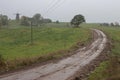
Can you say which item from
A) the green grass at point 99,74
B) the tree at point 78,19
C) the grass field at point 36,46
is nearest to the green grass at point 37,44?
the grass field at point 36,46

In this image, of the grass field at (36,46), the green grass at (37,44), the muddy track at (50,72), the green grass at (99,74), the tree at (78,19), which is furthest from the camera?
the tree at (78,19)

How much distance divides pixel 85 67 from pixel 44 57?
668 cm

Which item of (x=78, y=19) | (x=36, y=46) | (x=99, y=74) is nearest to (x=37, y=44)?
(x=36, y=46)

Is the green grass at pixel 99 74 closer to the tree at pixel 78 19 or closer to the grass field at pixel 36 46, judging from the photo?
the grass field at pixel 36 46

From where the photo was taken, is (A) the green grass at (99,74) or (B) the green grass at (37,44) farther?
(B) the green grass at (37,44)

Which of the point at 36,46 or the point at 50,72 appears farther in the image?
the point at 36,46

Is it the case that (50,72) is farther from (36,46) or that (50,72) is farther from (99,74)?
(36,46)

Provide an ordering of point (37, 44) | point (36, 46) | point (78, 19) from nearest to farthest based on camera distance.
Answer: point (36, 46) → point (37, 44) → point (78, 19)

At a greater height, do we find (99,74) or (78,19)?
(78,19)

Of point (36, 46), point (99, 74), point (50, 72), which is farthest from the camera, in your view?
point (36, 46)

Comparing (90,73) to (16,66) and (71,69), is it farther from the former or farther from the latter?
(16,66)

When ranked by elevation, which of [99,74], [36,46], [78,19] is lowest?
[36,46]

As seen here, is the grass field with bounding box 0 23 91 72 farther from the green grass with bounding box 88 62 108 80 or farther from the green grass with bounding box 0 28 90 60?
the green grass with bounding box 88 62 108 80

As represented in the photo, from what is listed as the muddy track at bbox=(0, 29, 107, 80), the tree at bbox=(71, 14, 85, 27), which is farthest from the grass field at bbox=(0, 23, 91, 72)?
the tree at bbox=(71, 14, 85, 27)
